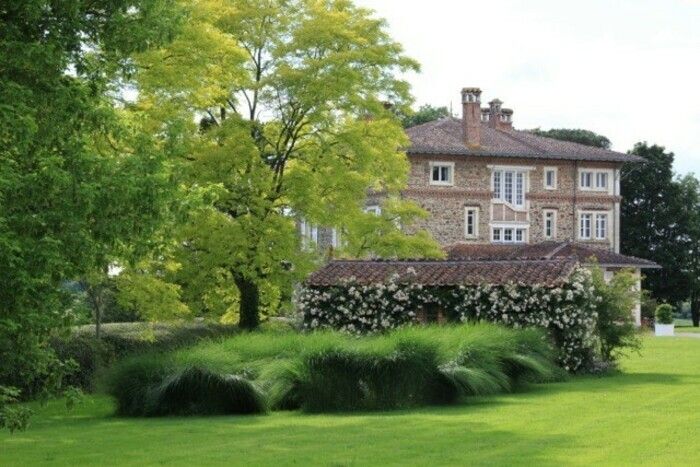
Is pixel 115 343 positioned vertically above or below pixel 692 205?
below

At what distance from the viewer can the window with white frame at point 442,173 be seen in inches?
2879

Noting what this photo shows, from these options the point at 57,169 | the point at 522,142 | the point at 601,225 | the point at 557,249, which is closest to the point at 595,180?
the point at 601,225

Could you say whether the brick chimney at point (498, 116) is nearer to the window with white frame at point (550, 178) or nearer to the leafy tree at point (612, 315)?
the window with white frame at point (550, 178)

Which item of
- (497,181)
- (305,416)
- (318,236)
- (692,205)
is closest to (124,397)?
(305,416)

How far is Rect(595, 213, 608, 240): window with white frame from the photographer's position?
7844cm

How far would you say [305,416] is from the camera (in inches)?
907

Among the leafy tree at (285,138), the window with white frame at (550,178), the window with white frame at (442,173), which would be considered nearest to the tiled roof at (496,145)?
the window with white frame at (442,173)

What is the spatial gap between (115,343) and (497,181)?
4623cm

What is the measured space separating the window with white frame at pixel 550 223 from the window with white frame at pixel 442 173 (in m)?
6.54

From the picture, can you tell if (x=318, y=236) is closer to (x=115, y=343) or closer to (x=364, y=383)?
(x=115, y=343)

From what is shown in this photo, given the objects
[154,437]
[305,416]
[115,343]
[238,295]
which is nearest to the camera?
[154,437]

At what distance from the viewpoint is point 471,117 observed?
75500 millimetres

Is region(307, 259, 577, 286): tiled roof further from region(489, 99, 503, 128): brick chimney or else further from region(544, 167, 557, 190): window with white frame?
region(489, 99, 503, 128): brick chimney

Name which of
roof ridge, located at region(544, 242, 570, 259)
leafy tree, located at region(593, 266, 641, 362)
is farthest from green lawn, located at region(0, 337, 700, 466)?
roof ridge, located at region(544, 242, 570, 259)
